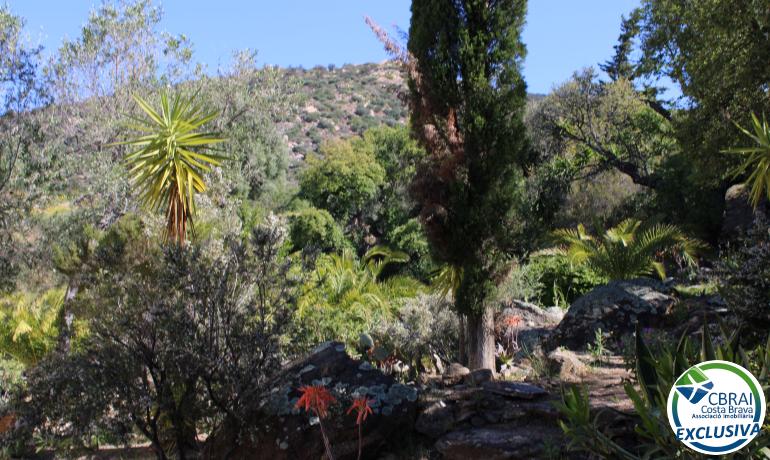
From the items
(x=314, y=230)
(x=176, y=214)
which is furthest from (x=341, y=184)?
(x=176, y=214)

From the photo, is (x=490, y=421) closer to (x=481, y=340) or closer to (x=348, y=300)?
(x=481, y=340)

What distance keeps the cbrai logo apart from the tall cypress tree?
428 cm

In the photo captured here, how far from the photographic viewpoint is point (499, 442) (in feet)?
17.3

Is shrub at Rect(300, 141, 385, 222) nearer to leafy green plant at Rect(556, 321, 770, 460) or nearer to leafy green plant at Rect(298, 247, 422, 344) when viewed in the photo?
leafy green plant at Rect(298, 247, 422, 344)

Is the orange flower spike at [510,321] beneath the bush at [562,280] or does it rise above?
beneath

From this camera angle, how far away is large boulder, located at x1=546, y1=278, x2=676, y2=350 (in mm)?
8969

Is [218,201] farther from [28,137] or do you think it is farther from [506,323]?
[506,323]

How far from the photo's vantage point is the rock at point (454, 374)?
275 inches

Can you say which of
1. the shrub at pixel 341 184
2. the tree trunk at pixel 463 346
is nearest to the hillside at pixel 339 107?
the shrub at pixel 341 184

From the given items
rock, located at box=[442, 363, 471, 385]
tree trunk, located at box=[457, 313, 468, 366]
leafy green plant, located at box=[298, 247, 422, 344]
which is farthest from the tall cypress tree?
leafy green plant, located at box=[298, 247, 422, 344]

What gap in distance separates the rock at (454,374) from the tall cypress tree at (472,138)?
650 millimetres

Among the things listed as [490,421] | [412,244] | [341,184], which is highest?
[341,184]

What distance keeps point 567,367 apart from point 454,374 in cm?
120

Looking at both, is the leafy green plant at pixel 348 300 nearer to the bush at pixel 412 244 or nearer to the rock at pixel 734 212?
the bush at pixel 412 244
